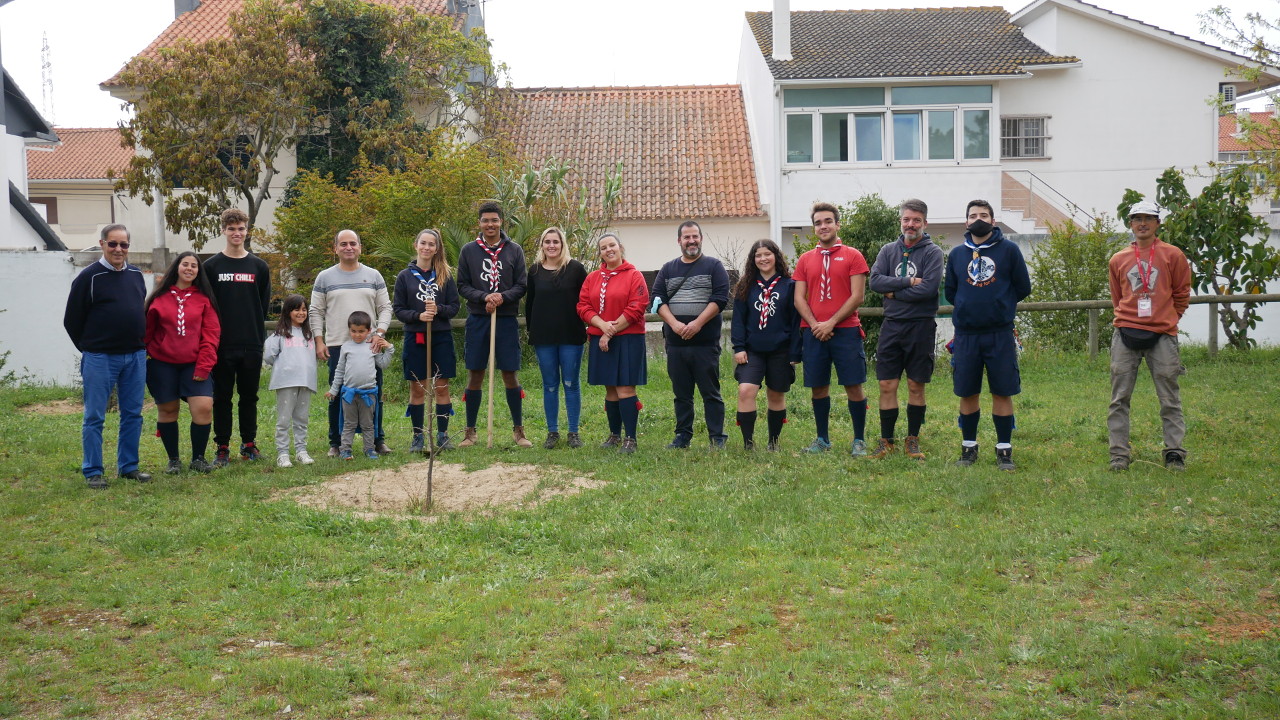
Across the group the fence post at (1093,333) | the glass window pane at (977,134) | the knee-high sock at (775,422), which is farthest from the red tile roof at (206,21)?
the knee-high sock at (775,422)

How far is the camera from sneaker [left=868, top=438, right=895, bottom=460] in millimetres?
9047

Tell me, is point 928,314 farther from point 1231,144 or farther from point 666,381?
point 1231,144

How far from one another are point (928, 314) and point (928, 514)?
2.43 meters

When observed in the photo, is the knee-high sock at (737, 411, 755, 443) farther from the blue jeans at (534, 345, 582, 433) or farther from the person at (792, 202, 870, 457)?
the blue jeans at (534, 345, 582, 433)

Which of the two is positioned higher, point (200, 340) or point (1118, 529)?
point (200, 340)

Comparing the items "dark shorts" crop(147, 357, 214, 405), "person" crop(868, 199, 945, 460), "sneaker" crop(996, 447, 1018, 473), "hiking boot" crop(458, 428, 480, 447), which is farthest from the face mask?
"dark shorts" crop(147, 357, 214, 405)

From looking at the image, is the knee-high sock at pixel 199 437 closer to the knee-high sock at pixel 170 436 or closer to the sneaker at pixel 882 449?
the knee-high sock at pixel 170 436

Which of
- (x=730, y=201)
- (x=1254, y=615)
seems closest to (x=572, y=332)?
(x=1254, y=615)

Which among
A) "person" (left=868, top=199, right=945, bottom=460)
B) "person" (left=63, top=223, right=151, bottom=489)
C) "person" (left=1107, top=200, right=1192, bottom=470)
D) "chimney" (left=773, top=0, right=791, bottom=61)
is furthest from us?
"chimney" (left=773, top=0, right=791, bottom=61)

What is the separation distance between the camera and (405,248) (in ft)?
50.6

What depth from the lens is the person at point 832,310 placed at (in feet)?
30.3

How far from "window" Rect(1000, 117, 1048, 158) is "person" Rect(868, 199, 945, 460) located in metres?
20.8

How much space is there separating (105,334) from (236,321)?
3.47ft

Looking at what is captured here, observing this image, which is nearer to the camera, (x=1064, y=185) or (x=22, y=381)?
(x=22, y=381)
